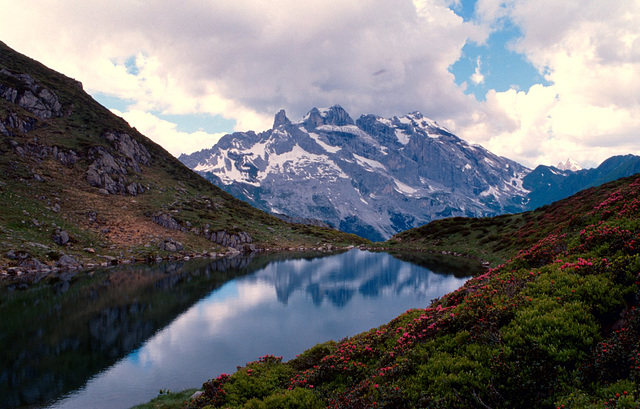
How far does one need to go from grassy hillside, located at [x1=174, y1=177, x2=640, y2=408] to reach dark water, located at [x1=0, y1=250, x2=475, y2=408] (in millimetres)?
14222

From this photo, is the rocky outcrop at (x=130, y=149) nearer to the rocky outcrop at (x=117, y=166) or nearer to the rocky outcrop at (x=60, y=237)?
the rocky outcrop at (x=117, y=166)

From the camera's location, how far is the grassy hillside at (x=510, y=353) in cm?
1100

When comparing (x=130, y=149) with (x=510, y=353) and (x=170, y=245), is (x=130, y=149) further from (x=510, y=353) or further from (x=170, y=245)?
(x=510, y=353)

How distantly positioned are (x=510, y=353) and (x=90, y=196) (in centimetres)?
13053

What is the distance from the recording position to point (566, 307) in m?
14.0

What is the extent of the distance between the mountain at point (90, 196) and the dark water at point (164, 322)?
17941mm

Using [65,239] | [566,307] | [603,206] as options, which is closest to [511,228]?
[603,206]

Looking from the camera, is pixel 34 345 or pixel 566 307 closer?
pixel 566 307

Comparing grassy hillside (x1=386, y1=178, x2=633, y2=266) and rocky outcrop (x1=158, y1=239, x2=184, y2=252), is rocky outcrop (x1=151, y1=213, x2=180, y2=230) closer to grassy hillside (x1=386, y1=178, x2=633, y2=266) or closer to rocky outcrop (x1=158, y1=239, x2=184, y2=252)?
rocky outcrop (x1=158, y1=239, x2=184, y2=252)

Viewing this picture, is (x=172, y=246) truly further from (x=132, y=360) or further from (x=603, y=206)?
(x=603, y=206)

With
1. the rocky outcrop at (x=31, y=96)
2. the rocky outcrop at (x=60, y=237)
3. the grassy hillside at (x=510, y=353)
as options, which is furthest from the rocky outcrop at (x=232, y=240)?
the grassy hillside at (x=510, y=353)

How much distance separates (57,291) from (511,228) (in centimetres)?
11788

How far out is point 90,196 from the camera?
364 ft

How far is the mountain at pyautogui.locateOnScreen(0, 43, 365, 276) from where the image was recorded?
82188 millimetres
